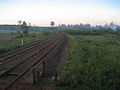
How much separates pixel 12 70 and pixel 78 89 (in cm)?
576

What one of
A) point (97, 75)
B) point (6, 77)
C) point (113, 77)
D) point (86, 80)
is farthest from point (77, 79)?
point (6, 77)

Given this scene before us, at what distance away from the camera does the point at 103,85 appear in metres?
8.59

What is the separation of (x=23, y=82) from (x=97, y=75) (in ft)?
13.5

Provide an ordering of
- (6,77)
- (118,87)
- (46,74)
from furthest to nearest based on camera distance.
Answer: (46,74)
(6,77)
(118,87)

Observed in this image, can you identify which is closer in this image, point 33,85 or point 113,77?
point 33,85

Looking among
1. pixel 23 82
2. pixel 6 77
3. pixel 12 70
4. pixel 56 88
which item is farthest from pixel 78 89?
pixel 12 70

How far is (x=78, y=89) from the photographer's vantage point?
26.6 ft

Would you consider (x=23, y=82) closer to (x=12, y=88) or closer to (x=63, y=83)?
(x=12, y=88)

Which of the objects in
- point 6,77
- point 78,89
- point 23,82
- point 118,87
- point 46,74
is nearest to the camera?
point 78,89

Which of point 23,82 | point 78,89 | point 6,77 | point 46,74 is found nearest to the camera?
point 78,89

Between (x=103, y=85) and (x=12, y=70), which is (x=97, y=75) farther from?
(x=12, y=70)

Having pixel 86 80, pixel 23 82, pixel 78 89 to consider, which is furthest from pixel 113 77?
pixel 23 82

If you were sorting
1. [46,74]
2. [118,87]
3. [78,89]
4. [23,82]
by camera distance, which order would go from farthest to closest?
[46,74], [23,82], [118,87], [78,89]

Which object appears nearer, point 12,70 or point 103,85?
point 103,85
